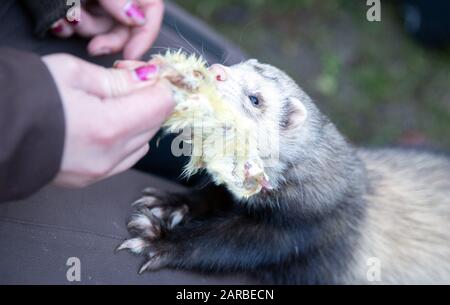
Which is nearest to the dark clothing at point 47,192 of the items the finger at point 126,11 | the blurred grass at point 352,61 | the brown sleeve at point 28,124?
the brown sleeve at point 28,124

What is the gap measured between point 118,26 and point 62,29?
13 centimetres

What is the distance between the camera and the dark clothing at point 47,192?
2.64ft

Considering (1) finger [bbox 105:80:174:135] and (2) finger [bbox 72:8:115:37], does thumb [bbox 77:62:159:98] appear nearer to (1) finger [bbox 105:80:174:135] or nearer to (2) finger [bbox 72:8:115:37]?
(1) finger [bbox 105:80:174:135]

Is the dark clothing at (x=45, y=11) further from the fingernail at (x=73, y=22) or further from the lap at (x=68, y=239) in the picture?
the lap at (x=68, y=239)

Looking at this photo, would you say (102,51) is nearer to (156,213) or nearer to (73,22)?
(73,22)

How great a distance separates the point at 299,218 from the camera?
4.42 feet

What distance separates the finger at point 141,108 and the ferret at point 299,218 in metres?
0.25

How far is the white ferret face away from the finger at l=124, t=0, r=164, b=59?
0.67ft

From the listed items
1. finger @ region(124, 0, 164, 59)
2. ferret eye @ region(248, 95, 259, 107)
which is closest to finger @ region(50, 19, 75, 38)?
finger @ region(124, 0, 164, 59)

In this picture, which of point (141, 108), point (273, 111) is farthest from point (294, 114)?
point (141, 108)

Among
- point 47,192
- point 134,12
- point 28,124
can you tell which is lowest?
point 47,192
